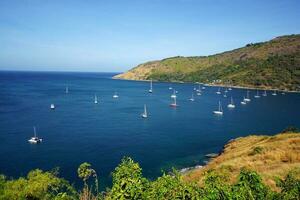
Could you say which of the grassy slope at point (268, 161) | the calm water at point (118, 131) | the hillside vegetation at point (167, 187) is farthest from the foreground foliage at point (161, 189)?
the calm water at point (118, 131)

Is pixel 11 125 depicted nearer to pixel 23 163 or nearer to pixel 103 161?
pixel 23 163

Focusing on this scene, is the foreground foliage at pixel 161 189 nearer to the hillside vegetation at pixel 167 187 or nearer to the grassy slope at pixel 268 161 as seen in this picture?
the hillside vegetation at pixel 167 187

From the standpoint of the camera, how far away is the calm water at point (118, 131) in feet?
265

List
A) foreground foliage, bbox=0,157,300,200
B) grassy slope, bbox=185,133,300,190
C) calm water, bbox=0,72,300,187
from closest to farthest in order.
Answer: foreground foliage, bbox=0,157,300,200
grassy slope, bbox=185,133,300,190
calm water, bbox=0,72,300,187

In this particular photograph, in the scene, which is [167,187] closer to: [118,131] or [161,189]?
[161,189]

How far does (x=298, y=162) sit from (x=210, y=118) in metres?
91.6

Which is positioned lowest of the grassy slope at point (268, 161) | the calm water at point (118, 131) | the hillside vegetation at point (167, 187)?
the calm water at point (118, 131)

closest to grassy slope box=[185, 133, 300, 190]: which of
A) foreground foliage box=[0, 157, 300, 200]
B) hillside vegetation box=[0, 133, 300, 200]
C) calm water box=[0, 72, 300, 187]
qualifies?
hillside vegetation box=[0, 133, 300, 200]

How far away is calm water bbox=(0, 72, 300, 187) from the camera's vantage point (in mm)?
80688

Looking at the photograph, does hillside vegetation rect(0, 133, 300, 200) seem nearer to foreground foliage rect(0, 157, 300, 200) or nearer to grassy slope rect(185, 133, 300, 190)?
foreground foliage rect(0, 157, 300, 200)

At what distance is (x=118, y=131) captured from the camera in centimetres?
11394

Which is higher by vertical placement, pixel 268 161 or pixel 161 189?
pixel 161 189

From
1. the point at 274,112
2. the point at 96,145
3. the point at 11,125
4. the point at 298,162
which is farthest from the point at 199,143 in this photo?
the point at 274,112

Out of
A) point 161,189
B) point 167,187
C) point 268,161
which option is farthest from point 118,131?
point 161,189
